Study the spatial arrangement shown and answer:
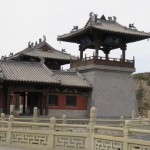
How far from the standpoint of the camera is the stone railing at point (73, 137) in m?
11.9

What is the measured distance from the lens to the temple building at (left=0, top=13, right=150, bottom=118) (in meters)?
27.3

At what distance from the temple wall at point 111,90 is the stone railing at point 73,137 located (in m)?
13.9

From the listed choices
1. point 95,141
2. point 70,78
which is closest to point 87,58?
point 70,78

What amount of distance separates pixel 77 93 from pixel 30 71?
4.58m

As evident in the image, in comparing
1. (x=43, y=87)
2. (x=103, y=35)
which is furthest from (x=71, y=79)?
(x=103, y=35)

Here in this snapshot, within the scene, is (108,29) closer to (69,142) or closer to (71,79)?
(71,79)

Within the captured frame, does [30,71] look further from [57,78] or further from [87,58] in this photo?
[87,58]

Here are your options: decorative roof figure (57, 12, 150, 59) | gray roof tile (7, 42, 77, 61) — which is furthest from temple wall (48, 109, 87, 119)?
gray roof tile (7, 42, 77, 61)

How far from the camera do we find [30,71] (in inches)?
1109

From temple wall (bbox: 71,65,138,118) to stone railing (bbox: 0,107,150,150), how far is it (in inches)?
548

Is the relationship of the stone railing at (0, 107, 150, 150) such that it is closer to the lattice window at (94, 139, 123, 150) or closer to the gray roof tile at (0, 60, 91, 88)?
the lattice window at (94, 139, 123, 150)

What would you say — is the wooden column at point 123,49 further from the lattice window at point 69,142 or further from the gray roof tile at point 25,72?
the lattice window at point 69,142

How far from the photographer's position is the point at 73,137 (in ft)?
45.6

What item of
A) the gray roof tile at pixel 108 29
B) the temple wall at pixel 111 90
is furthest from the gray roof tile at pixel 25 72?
the gray roof tile at pixel 108 29
